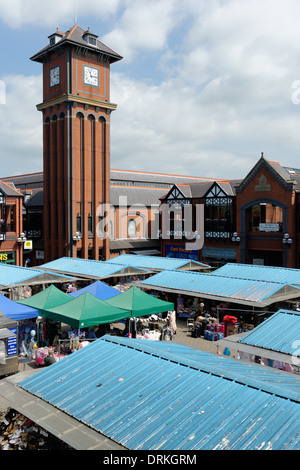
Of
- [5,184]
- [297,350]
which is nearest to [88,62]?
[5,184]

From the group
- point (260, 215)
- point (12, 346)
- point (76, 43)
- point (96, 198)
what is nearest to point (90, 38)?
point (76, 43)

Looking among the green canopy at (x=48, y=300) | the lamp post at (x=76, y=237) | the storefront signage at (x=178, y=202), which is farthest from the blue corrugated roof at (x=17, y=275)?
the storefront signage at (x=178, y=202)

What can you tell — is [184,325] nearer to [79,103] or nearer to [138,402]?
[138,402]

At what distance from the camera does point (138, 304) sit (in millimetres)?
20359

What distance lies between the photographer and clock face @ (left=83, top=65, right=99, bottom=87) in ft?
160

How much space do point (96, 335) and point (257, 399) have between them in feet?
45.1

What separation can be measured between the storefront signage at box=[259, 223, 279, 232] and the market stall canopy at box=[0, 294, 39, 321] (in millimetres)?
28176

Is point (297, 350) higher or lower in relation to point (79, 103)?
lower

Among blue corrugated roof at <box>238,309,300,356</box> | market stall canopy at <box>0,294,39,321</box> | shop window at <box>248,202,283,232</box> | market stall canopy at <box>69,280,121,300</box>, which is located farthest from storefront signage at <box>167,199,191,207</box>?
blue corrugated roof at <box>238,309,300,356</box>

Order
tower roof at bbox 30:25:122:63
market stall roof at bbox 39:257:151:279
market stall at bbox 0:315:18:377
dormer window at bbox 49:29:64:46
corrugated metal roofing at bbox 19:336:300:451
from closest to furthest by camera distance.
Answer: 1. corrugated metal roofing at bbox 19:336:300:451
2. market stall at bbox 0:315:18:377
3. market stall roof at bbox 39:257:151:279
4. tower roof at bbox 30:25:122:63
5. dormer window at bbox 49:29:64:46

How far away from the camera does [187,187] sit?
51.0 metres

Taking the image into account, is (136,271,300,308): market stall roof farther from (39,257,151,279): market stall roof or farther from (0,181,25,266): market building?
(0,181,25,266): market building

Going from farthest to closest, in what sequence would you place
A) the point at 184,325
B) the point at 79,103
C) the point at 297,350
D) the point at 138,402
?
the point at 79,103, the point at 184,325, the point at 297,350, the point at 138,402
